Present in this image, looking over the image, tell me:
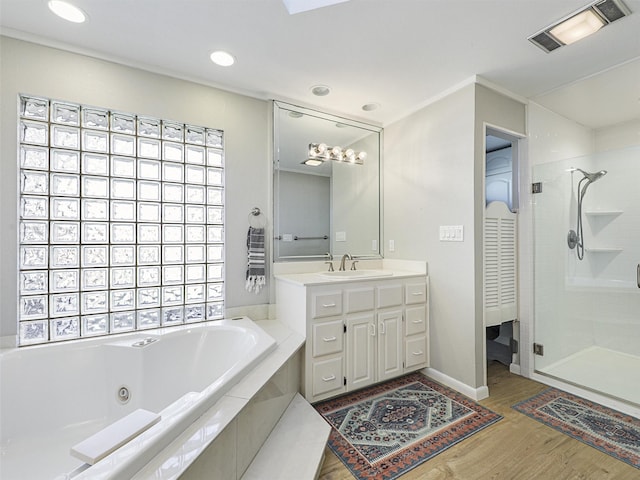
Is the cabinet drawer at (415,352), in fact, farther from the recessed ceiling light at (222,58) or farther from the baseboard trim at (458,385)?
the recessed ceiling light at (222,58)

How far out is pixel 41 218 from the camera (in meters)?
1.80

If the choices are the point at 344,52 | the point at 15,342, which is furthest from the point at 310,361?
the point at 344,52

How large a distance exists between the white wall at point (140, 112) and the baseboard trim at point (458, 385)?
1.55m

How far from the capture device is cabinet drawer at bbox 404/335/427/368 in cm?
242

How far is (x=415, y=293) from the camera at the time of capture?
2473 mm

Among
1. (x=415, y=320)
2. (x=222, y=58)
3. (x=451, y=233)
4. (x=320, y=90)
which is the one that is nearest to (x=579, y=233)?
(x=451, y=233)

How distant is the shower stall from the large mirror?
1453mm

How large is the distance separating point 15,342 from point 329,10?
259 centimetres

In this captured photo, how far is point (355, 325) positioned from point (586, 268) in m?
2.13

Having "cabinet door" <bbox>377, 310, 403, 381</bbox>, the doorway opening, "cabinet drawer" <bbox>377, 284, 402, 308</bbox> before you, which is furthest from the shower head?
"cabinet door" <bbox>377, 310, 403, 381</bbox>

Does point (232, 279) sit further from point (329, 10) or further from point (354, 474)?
point (329, 10)

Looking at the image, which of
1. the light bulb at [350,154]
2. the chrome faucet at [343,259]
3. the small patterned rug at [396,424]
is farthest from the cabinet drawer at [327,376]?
the light bulb at [350,154]

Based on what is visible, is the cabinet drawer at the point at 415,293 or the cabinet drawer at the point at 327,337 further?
the cabinet drawer at the point at 415,293

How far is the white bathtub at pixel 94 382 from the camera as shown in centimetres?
139
